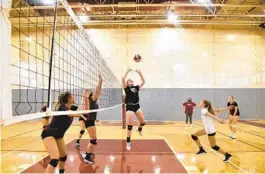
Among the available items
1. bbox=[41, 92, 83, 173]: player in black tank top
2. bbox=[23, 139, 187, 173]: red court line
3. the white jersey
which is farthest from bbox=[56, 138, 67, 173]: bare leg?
the white jersey

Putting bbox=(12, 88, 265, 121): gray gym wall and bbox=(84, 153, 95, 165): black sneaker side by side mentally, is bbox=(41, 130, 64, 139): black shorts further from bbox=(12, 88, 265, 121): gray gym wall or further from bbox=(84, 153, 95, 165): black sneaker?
bbox=(12, 88, 265, 121): gray gym wall

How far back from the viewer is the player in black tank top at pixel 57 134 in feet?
14.1

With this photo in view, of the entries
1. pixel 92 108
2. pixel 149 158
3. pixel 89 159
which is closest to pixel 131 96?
pixel 92 108

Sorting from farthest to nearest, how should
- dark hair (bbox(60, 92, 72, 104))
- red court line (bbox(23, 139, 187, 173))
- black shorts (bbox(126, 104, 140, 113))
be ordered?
black shorts (bbox(126, 104, 140, 113)) < red court line (bbox(23, 139, 187, 173)) < dark hair (bbox(60, 92, 72, 104))

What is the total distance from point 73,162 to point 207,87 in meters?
13.4

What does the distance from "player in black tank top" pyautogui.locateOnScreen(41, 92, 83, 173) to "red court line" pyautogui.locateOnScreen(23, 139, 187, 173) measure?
1.38 meters

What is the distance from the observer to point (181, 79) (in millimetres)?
18469

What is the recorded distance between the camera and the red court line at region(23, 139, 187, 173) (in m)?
5.91

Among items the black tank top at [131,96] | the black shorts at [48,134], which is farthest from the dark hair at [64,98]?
the black tank top at [131,96]

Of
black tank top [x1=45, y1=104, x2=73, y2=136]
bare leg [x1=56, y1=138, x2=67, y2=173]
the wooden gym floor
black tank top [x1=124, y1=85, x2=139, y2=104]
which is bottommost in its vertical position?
the wooden gym floor

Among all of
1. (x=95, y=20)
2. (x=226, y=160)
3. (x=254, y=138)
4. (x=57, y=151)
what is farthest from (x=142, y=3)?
(x=57, y=151)

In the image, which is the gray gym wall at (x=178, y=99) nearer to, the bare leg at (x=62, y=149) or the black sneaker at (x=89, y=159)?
the black sneaker at (x=89, y=159)

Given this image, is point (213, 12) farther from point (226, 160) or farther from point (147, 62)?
point (226, 160)

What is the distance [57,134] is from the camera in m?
4.53
